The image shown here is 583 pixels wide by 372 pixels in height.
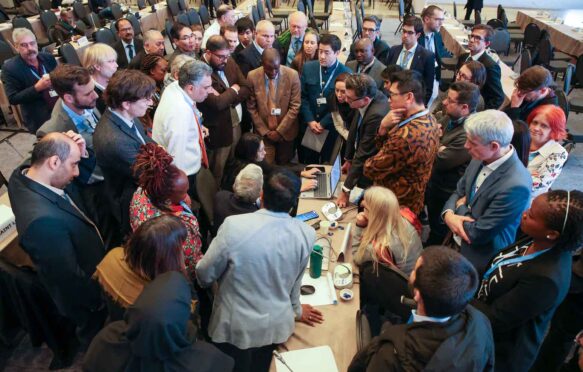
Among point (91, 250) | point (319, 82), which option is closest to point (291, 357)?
point (91, 250)

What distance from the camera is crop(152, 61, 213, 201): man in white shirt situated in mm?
2715

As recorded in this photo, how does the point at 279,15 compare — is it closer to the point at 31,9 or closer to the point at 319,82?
the point at 31,9

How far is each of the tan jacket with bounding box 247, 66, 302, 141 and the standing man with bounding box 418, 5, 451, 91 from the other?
209 cm

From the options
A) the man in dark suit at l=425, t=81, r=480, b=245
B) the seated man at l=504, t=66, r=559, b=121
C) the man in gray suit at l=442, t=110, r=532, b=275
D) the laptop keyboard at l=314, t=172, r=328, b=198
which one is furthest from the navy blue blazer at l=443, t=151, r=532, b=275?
the seated man at l=504, t=66, r=559, b=121

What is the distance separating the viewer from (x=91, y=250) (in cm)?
215

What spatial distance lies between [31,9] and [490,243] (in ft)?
40.3

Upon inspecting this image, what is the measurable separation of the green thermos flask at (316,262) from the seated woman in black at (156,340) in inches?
35.2

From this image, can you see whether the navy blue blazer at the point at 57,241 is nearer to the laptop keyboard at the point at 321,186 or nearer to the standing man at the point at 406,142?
the laptop keyboard at the point at 321,186

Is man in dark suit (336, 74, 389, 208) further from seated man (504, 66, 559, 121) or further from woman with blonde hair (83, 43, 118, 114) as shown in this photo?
woman with blonde hair (83, 43, 118, 114)

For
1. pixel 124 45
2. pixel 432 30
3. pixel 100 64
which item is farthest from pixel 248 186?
pixel 432 30

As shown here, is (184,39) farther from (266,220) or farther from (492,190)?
(492,190)

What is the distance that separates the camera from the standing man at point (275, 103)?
378 centimetres

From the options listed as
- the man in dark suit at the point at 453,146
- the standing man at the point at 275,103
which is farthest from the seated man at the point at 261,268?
the standing man at the point at 275,103

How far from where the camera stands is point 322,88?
3945mm
